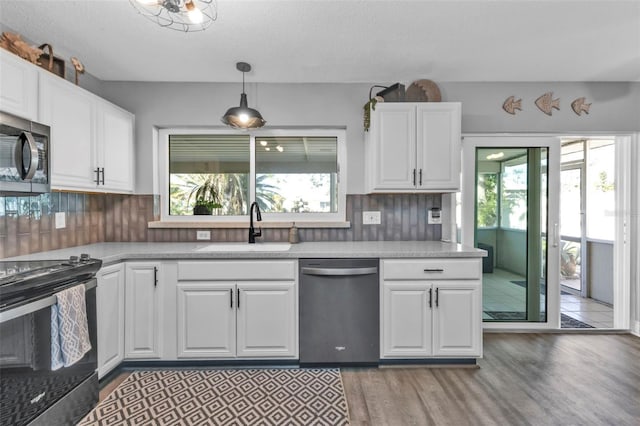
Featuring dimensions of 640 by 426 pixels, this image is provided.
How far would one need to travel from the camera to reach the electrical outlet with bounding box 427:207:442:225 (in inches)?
113

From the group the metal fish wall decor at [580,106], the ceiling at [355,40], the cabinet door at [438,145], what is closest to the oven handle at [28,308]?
the ceiling at [355,40]

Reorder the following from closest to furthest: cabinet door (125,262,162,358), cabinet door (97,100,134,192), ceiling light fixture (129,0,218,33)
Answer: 1. ceiling light fixture (129,0,218,33)
2. cabinet door (125,262,162,358)
3. cabinet door (97,100,134,192)

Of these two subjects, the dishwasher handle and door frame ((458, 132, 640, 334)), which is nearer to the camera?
the dishwasher handle

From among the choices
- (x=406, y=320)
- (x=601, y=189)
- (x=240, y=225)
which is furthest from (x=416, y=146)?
(x=601, y=189)

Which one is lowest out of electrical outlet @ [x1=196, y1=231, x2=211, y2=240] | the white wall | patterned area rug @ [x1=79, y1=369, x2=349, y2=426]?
patterned area rug @ [x1=79, y1=369, x2=349, y2=426]

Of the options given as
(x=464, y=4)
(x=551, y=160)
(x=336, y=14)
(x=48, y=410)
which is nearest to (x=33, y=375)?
(x=48, y=410)

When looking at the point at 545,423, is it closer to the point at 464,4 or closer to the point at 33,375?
the point at 464,4

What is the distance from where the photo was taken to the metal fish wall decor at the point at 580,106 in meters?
2.87

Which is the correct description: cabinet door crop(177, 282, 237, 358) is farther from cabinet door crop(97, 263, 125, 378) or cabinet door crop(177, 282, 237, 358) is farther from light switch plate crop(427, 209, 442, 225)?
light switch plate crop(427, 209, 442, 225)

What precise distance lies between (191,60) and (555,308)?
3852mm

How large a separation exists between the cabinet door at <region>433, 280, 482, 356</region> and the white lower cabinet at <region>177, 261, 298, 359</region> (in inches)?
41.6

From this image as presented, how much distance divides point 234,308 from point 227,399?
56 centimetres

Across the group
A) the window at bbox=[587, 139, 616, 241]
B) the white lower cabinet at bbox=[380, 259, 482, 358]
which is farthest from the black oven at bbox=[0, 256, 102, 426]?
the window at bbox=[587, 139, 616, 241]

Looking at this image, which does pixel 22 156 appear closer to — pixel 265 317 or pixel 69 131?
pixel 69 131
